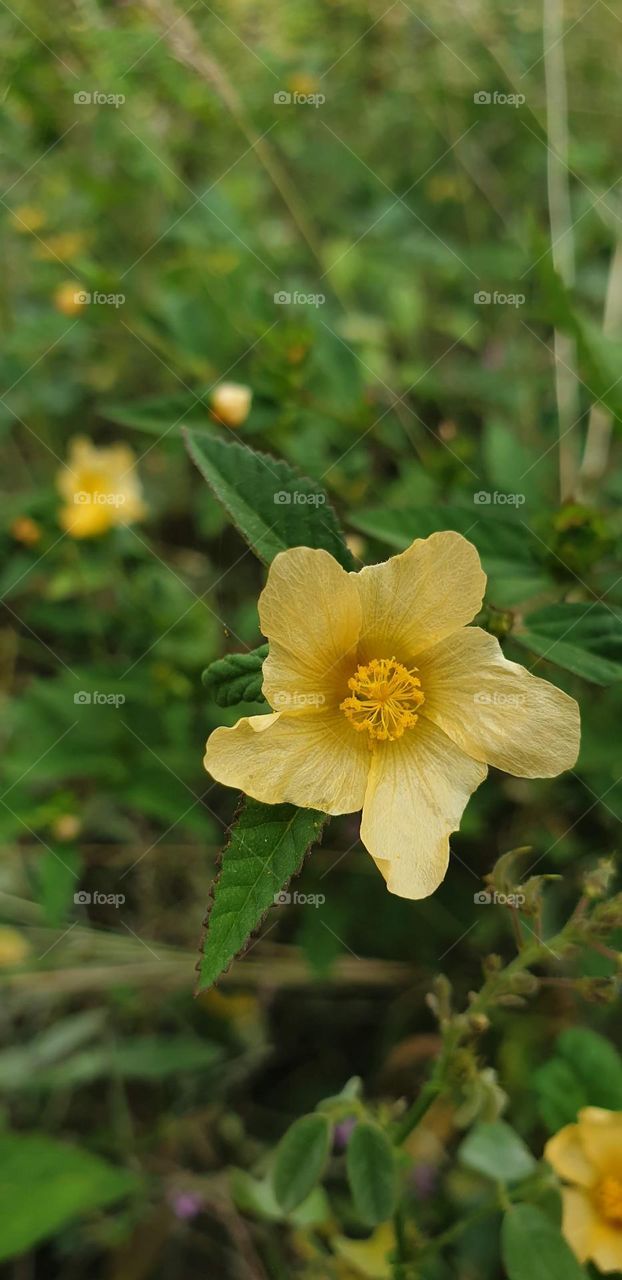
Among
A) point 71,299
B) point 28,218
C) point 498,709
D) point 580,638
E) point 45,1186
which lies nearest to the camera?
point 498,709

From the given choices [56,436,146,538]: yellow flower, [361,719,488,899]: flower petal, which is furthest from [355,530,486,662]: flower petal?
[56,436,146,538]: yellow flower

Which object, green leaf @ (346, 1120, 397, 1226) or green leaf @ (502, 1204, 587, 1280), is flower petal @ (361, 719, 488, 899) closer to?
green leaf @ (346, 1120, 397, 1226)

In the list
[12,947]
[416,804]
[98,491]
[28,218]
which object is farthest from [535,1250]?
[28,218]

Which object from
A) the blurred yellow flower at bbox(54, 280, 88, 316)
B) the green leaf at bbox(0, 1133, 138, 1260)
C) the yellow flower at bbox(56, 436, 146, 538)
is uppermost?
the blurred yellow flower at bbox(54, 280, 88, 316)

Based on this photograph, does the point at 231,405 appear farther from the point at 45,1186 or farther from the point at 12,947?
the point at 45,1186

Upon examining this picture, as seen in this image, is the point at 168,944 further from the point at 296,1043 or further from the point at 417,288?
the point at 417,288

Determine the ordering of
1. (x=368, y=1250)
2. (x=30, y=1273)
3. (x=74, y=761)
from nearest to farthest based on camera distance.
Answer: (x=368, y=1250) → (x=74, y=761) → (x=30, y=1273)

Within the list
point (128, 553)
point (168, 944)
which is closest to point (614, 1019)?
point (168, 944)
